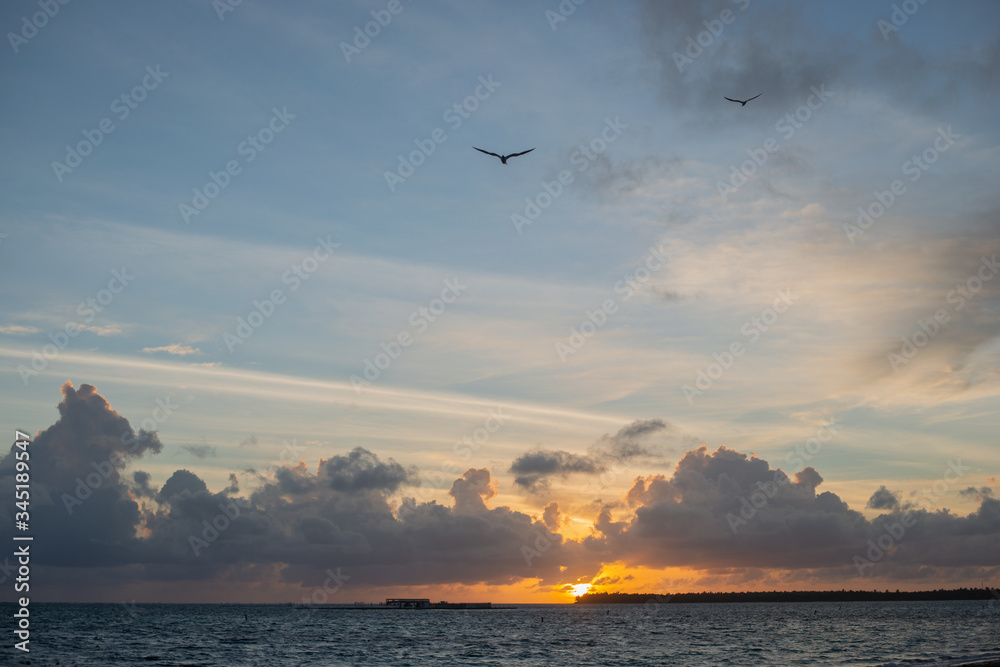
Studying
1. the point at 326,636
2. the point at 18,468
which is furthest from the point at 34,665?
the point at 326,636

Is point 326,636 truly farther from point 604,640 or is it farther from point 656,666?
point 656,666

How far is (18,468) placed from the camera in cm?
4828

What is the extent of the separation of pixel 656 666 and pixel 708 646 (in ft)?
123

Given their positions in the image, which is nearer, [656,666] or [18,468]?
[18,468]

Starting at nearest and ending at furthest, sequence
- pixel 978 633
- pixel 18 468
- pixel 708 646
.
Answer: pixel 18 468 < pixel 708 646 < pixel 978 633

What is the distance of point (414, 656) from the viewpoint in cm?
11475

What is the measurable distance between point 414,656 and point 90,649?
5665 cm

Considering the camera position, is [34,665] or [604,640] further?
[604,640]

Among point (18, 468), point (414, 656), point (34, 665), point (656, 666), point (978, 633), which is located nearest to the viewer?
point (18, 468)

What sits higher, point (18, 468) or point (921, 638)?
point (18, 468)

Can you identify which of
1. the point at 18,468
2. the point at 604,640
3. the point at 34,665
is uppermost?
the point at 18,468

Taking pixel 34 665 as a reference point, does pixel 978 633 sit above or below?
below

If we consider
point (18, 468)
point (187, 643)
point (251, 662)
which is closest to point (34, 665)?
point (251, 662)

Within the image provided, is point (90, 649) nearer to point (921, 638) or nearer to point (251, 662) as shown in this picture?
point (251, 662)
